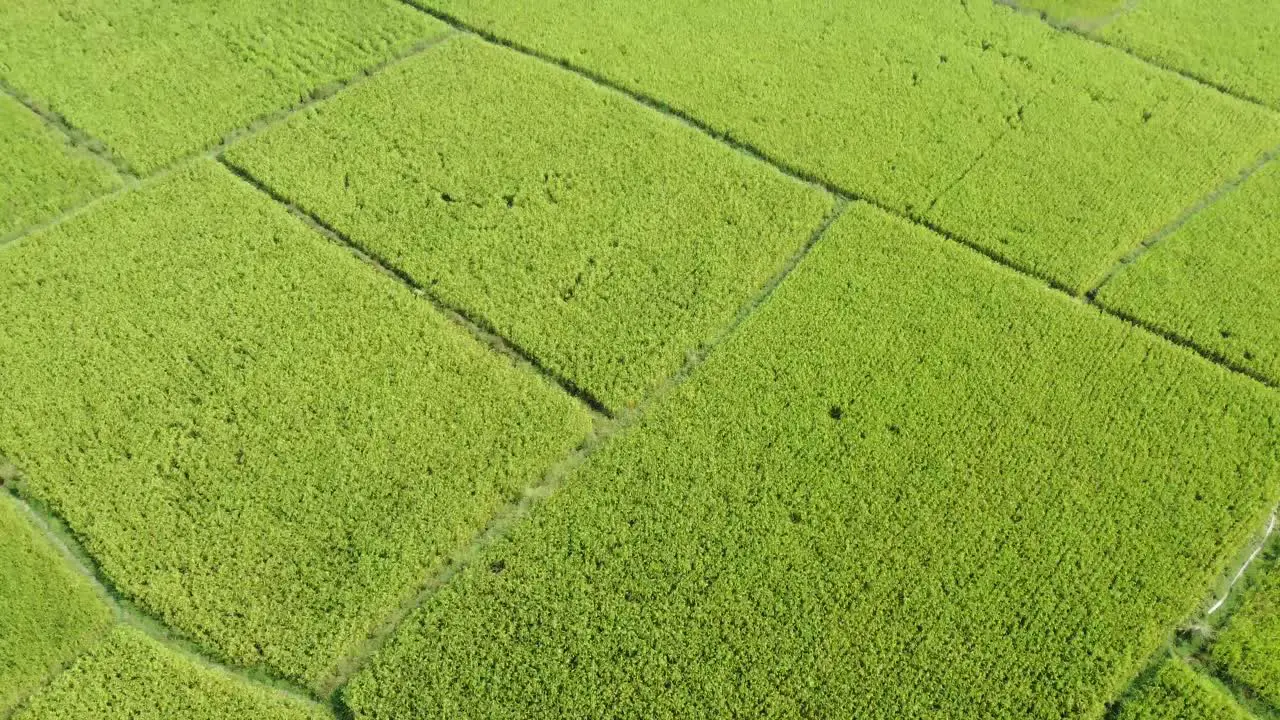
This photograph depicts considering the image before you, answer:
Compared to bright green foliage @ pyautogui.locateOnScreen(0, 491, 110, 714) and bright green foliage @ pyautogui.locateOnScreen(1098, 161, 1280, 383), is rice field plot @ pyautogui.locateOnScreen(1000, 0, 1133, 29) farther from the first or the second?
bright green foliage @ pyautogui.locateOnScreen(0, 491, 110, 714)

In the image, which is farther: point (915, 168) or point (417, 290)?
point (915, 168)

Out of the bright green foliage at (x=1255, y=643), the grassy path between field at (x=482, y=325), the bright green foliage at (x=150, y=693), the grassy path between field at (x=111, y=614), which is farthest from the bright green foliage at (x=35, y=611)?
the bright green foliage at (x=1255, y=643)

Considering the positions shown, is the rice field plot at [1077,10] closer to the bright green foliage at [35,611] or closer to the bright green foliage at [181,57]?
the bright green foliage at [181,57]

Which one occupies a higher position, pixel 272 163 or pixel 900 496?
pixel 272 163

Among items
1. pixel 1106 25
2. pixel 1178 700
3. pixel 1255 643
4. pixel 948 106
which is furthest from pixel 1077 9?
pixel 1178 700

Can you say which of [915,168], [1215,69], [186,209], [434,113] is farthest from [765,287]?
[1215,69]

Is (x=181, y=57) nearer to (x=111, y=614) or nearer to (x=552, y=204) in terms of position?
(x=552, y=204)

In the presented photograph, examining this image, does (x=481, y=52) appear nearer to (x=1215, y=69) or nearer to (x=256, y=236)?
(x=256, y=236)
